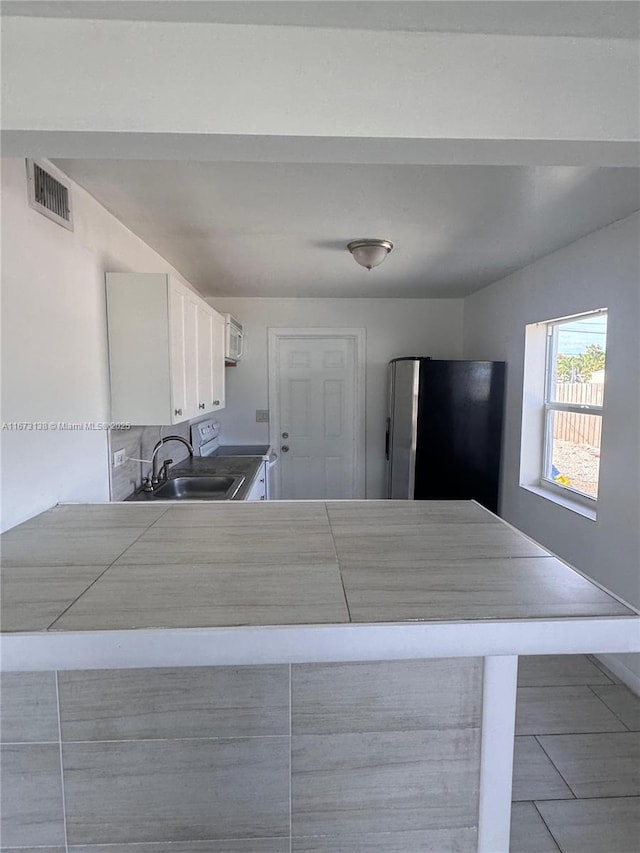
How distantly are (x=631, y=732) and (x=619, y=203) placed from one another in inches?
93.9

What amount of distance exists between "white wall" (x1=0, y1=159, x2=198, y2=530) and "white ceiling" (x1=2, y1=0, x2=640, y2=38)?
0.70 metres

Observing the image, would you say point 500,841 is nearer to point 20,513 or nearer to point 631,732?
point 631,732

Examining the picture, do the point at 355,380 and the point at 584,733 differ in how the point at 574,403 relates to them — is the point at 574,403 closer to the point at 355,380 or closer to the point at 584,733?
the point at 584,733

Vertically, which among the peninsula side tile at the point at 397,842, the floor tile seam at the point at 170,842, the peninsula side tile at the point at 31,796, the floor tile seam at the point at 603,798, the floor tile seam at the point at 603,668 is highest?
the peninsula side tile at the point at 31,796

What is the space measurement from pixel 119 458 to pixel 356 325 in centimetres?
272

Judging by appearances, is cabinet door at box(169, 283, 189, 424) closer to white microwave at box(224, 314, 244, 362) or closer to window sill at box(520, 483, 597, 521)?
white microwave at box(224, 314, 244, 362)

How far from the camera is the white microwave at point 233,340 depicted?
3457 mm

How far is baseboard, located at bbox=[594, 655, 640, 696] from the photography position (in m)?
2.11

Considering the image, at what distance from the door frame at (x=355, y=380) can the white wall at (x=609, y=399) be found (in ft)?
5.23

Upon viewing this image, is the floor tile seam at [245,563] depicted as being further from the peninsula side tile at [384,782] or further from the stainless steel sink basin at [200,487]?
the stainless steel sink basin at [200,487]

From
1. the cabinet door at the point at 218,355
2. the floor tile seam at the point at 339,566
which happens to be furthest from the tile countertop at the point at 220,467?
the floor tile seam at the point at 339,566

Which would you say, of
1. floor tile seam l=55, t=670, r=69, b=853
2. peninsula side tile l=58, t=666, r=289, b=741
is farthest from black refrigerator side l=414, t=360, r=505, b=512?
floor tile seam l=55, t=670, r=69, b=853

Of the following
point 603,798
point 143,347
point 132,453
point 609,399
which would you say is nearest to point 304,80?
point 143,347

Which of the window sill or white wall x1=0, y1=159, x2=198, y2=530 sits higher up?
white wall x1=0, y1=159, x2=198, y2=530
